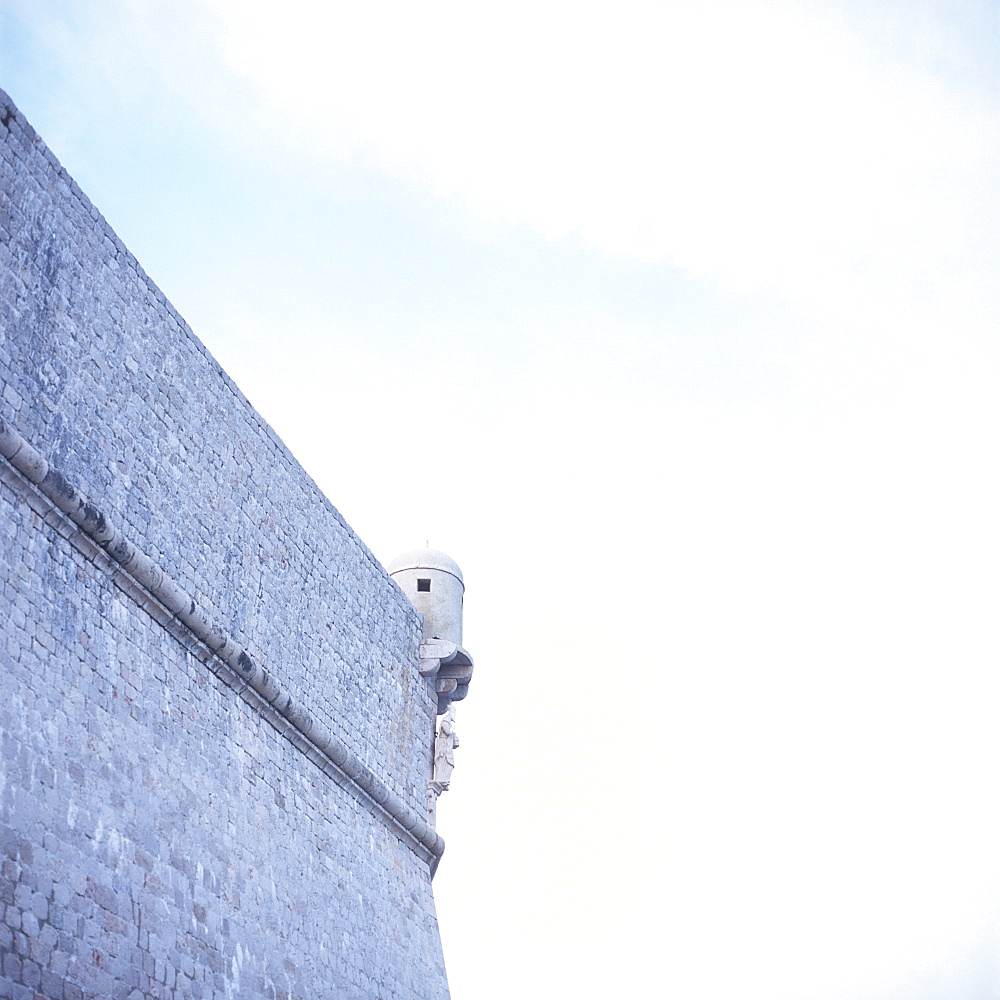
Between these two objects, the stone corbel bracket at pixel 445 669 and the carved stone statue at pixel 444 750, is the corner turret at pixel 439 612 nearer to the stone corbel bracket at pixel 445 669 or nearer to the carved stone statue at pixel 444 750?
the stone corbel bracket at pixel 445 669

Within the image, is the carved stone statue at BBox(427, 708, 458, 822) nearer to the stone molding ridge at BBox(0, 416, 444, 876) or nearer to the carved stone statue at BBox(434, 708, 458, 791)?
the carved stone statue at BBox(434, 708, 458, 791)

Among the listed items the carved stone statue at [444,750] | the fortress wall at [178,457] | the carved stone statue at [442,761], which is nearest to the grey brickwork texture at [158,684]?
the fortress wall at [178,457]

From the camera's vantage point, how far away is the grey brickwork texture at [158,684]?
6.11m

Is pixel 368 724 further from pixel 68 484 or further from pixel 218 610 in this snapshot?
pixel 68 484

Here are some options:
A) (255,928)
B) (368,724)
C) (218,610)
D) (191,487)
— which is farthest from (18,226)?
(368,724)

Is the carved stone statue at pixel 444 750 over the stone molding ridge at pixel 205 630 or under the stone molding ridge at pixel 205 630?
over

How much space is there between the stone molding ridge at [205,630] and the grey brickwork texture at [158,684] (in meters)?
0.04

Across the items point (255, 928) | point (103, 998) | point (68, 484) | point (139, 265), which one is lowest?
point (103, 998)

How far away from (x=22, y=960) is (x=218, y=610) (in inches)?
122

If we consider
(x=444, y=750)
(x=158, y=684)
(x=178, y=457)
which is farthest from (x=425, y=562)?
(x=158, y=684)

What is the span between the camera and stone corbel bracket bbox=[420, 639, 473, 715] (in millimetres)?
11859

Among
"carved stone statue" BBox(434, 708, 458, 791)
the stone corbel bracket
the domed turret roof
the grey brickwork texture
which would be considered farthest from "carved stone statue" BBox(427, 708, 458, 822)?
the domed turret roof

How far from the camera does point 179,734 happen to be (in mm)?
7426

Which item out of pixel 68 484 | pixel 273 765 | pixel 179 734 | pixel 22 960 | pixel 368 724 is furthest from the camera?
pixel 368 724
